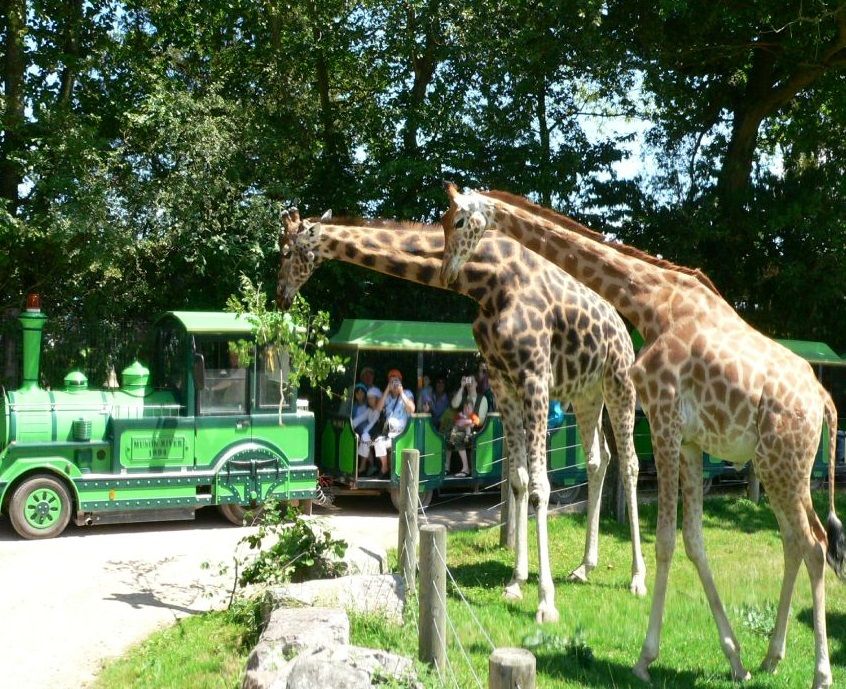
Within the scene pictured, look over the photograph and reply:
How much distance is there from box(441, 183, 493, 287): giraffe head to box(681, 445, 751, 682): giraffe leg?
2287 mm

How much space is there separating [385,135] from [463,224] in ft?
35.5

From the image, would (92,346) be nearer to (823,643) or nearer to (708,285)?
(708,285)

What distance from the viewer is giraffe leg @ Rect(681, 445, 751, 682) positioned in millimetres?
5648

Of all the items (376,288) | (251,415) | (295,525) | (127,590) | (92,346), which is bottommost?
(127,590)

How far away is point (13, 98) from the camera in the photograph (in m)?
14.6

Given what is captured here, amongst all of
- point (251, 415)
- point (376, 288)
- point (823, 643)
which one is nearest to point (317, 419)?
point (251, 415)

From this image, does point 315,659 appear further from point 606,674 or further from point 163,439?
point 163,439

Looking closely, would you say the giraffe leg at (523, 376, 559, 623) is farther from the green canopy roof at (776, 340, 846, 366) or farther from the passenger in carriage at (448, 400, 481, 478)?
the green canopy roof at (776, 340, 846, 366)

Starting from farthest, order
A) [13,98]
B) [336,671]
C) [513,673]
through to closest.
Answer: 1. [13,98]
2. [336,671]
3. [513,673]

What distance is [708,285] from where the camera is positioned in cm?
636

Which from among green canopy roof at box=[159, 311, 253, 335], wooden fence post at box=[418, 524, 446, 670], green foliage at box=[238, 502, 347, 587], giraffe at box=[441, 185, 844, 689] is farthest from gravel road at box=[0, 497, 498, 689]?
giraffe at box=[441, 185, 844, 689]

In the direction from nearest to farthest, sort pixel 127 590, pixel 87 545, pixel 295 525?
pixel 295 525 → pixel 127 590 → pixel 87 545

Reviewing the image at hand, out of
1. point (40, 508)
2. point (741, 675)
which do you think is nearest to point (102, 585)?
point (40, 508)

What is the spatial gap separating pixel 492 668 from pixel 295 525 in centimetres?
460
